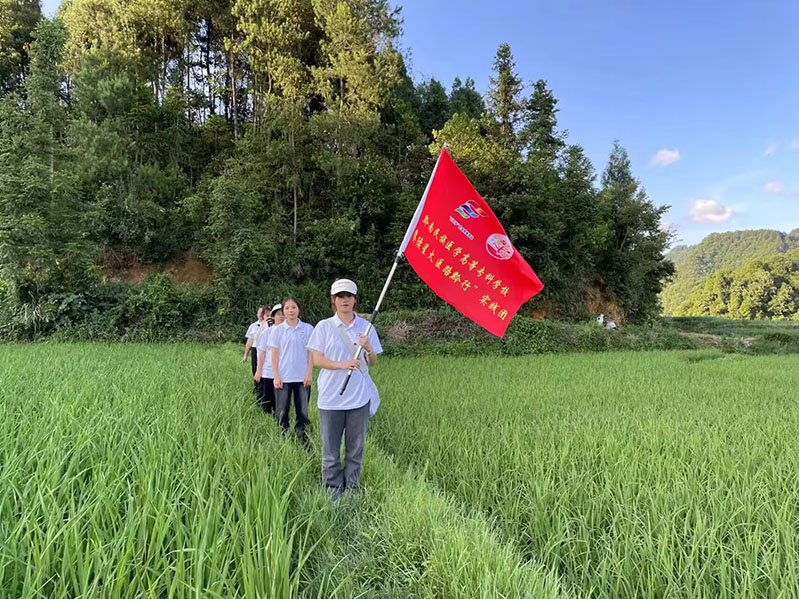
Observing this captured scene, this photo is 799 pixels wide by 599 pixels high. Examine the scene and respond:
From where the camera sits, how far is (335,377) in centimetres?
278

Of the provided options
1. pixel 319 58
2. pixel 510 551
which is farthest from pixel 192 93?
pixel 510 551

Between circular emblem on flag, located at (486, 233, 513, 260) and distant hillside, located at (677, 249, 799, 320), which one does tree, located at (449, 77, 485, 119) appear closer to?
circular emblem on flag, located at (486, 233, 513, 260)

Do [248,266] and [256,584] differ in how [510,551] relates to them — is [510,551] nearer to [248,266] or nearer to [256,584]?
[256,584]

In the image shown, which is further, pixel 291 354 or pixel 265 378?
pixel 265 378

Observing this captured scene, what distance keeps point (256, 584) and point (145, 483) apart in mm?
798

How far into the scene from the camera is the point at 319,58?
19.1 m

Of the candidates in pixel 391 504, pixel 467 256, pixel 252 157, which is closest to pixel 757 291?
pixel 252 157

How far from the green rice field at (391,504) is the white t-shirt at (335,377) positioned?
0.48 metres

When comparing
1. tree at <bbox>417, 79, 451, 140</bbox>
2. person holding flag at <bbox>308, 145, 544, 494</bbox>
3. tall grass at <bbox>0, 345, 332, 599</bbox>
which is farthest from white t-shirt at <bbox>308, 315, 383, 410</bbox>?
tree at <bbox>417, 79, 451, 140</bbox>

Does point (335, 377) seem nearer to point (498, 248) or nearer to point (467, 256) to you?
point (467, 256)

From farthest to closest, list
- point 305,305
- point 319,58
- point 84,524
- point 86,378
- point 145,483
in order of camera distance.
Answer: point 319,58 → point 305,305 → point 86,378 → point 145,483 → point 84,524

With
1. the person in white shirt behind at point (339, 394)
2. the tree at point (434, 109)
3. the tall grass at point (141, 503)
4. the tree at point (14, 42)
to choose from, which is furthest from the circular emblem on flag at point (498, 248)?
the tree at point (14, 42)

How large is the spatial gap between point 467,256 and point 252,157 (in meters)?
15.8

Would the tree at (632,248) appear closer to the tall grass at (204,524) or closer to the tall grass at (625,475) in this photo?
the tall grass at (625,475)
